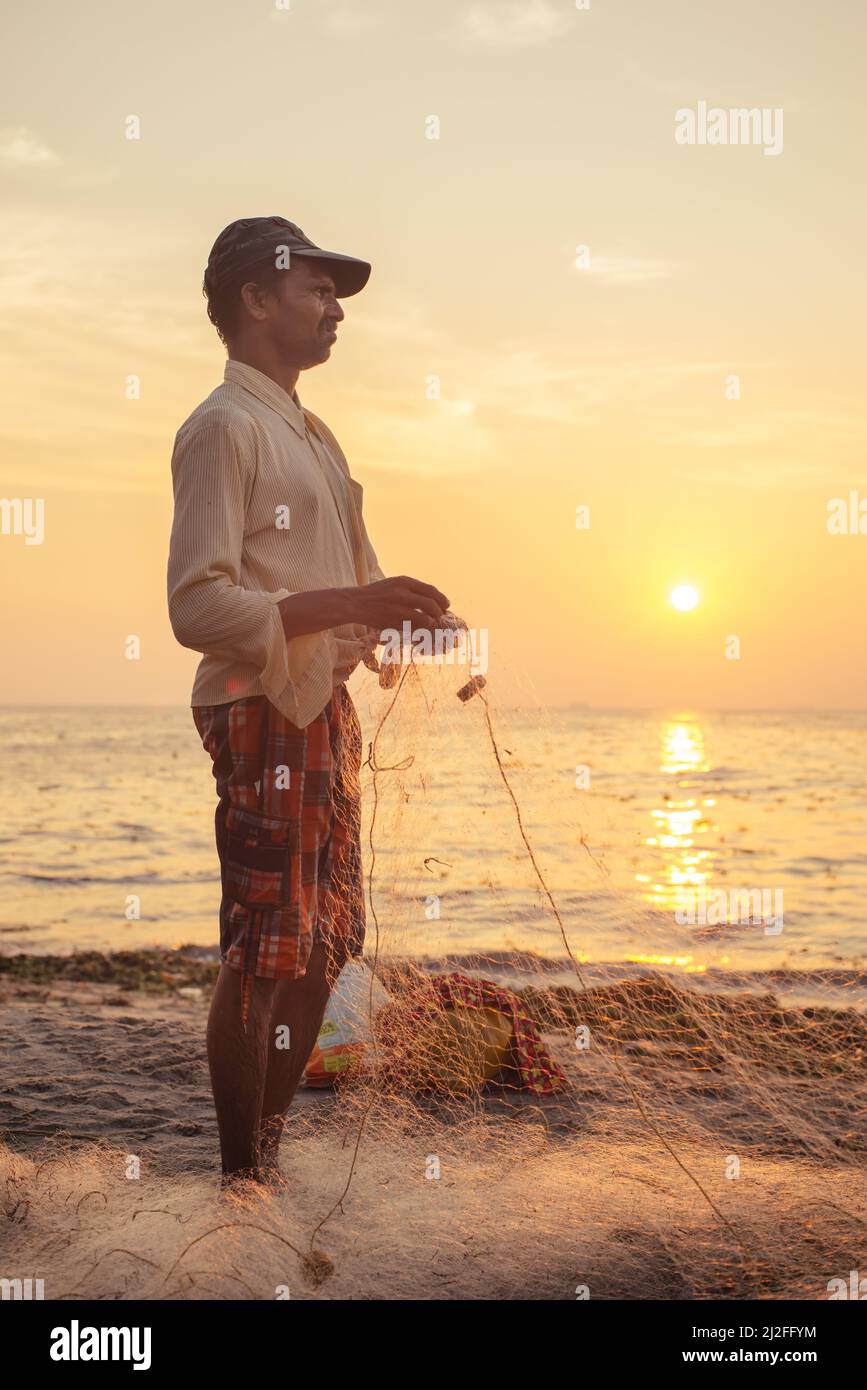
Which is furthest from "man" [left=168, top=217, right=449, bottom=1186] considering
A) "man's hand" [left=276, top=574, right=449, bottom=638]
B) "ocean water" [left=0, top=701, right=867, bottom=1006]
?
"ocean water" [left=0, top=701, right=867, bottom=1006]

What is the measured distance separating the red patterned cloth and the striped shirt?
1.52 metres

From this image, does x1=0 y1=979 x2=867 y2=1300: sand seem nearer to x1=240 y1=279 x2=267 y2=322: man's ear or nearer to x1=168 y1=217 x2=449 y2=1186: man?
x1=168 y1=217 x2=449 y2=1186: man

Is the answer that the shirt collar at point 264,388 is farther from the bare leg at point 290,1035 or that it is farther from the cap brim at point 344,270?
the bare leg at point 290,1035

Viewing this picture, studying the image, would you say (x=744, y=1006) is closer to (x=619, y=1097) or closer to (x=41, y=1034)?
(x=619, y=1097)

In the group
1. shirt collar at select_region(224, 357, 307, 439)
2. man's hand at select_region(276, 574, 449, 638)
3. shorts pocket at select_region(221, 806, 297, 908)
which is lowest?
shorts pocket at select_region(221, 806, 297, 908)

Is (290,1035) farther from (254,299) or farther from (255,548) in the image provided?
(254,299)

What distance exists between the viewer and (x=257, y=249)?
2.80 metres

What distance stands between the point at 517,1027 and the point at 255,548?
2098 millimetres

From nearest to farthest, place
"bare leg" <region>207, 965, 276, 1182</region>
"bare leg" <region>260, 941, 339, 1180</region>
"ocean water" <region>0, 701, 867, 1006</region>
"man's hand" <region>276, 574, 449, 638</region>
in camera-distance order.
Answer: "man's hand" <region>276, 574, 449, 638</region>
"bare leg" <region>207, 965, 276, 1182</region>
"bare leg" <region>260, 941, 339, 1180</region>
"ocean water" <region>0, 701, 867, 1006</region>

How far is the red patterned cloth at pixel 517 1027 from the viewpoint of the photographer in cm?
396

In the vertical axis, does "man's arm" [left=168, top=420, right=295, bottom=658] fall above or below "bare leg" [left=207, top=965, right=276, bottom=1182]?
above

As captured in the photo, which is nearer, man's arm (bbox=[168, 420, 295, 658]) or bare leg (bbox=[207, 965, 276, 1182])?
man's arm (bbox=[168, 420, 295, 658])

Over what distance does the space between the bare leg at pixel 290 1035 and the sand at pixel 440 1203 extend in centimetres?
15

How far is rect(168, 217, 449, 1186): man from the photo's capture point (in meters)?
2.56
